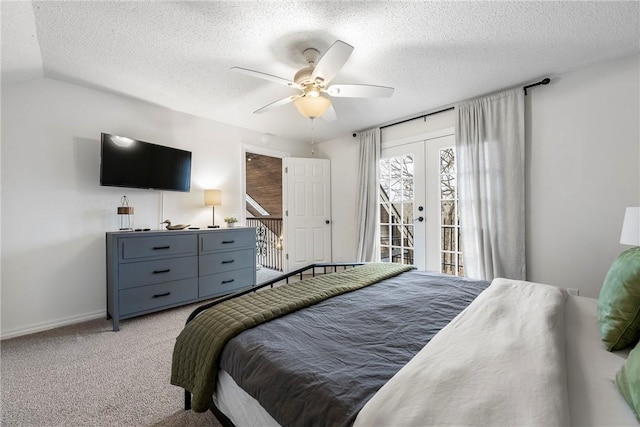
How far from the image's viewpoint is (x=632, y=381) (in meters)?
0.73

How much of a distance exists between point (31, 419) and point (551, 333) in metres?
2.58

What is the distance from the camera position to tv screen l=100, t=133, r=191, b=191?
2721 mm

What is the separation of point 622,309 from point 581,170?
2.10 meters

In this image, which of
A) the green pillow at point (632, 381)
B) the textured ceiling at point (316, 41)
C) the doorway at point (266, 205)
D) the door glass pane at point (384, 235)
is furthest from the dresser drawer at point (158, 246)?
the green pillow at point (632, 381)

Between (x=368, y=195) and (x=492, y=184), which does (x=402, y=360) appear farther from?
(x=368, y=195)

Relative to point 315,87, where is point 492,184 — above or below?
below

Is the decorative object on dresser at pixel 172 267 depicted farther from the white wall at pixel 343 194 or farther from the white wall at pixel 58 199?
the white wall at pixel 343 194

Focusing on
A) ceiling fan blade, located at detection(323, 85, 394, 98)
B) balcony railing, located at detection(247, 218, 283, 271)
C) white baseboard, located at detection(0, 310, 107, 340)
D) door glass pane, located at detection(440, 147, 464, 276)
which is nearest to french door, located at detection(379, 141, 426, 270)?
door glass pane, located at detection(440, 147, 464, 276)

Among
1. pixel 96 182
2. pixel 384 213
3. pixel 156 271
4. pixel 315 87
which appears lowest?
pixel 156 271

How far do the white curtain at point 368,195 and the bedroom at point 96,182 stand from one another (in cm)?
140

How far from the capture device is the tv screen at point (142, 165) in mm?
2721

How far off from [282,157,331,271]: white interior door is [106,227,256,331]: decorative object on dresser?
39.5 inches

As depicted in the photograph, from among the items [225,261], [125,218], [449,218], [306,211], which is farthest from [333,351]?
[306,211]

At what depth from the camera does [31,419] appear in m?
1.47
